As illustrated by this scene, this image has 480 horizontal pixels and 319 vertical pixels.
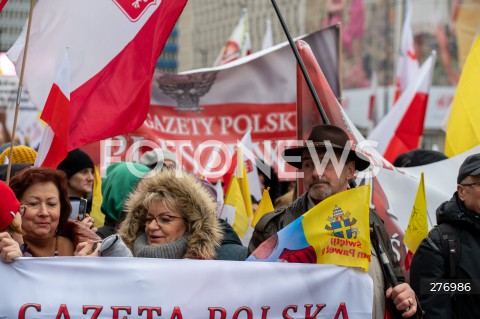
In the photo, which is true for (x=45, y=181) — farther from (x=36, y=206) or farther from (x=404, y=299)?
(x=404, y=299)

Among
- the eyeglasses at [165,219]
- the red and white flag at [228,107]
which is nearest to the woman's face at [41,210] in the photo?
the eyeglasses at [165,219]

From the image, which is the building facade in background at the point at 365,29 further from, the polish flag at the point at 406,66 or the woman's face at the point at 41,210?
the woman's face at the point at 41,210

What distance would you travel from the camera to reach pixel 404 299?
14.4 feet

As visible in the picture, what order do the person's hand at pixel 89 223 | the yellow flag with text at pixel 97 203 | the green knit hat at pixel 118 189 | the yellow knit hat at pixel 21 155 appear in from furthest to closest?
the yellow flag with text at pixel 97 203, the yellow knit hat at pixel 21 155, the green knit hat at pixel 118 189, the person's hand at pixel 89 223

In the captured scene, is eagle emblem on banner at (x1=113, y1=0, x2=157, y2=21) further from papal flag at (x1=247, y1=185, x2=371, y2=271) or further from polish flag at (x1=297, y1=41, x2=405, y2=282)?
papal flag at (x1=247, y1=185, x2=371, y2=271)

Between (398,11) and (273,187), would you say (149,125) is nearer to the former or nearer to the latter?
(273,187)

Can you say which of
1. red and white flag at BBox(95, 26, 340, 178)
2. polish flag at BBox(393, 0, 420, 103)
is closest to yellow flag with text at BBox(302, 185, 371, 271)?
red and white flag at BBox(95, 26, 340, 178)

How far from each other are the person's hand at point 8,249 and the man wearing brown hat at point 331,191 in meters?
1.12

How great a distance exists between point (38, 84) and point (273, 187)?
4.06 metres

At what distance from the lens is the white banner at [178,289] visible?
13.5 ft

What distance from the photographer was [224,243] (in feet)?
15.9

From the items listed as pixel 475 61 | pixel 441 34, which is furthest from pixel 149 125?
pixel 441 34

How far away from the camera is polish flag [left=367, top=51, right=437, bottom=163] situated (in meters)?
9.88

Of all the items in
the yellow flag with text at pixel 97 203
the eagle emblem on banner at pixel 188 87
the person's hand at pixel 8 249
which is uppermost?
the eagle emblem on banner at pixel 188 87
